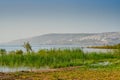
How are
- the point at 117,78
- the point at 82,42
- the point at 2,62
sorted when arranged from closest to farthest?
the point at 117,78
the point at 2,62
the point at 82,42

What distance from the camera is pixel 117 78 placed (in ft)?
53.6

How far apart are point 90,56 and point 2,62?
28.3ft

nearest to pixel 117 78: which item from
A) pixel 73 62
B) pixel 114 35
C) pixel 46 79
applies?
pixel 46 79

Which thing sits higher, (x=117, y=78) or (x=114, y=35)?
(x=114, y=35)

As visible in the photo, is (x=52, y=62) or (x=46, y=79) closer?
(x=46, y=79)

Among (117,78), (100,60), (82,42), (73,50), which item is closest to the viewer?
(117,78)

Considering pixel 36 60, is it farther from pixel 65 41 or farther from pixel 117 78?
pixel 65 41

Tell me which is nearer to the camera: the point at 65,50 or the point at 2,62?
the point at 2,62

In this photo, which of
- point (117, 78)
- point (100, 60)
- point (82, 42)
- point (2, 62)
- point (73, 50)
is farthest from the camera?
A: point (82, 42)

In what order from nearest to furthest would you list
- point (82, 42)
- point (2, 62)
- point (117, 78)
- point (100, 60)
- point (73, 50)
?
point (117, 78), point (2, 62), point (100, 60), point (73, 50), point (82, 42)

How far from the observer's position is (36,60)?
2623 centimetres

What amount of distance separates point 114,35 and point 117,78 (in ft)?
475

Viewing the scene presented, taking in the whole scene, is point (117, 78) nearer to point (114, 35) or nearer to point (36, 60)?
point (36, 60)

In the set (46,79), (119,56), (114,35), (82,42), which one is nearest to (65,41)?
(82,42)
